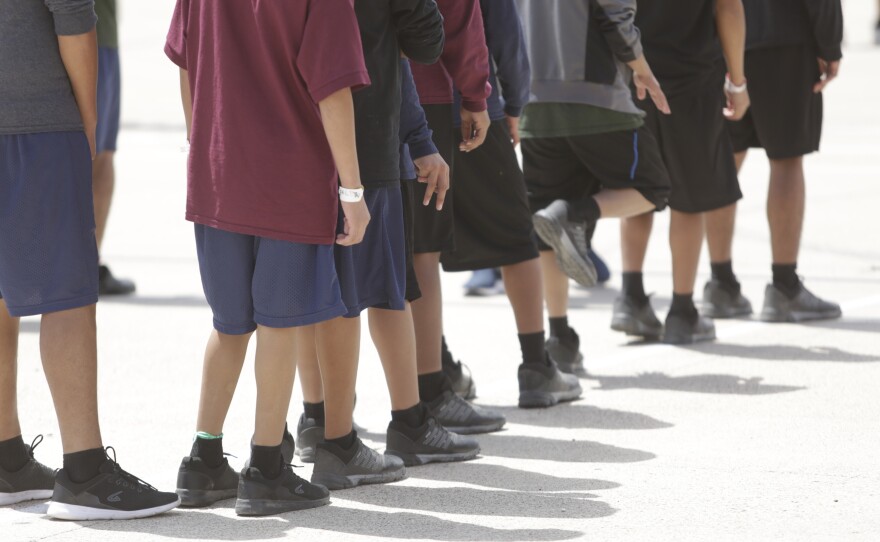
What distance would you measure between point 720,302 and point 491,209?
93.1 inches

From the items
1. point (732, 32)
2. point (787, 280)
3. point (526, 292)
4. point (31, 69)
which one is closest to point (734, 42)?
point (732, 32)

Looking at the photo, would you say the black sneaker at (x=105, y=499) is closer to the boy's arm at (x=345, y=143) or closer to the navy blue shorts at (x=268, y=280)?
the navy blue shorts at (x=268, y=280)

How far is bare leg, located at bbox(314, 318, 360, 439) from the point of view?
4621 millimetres

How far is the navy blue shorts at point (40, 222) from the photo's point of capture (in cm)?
425

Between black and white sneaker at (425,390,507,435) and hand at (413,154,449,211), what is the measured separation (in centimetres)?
87

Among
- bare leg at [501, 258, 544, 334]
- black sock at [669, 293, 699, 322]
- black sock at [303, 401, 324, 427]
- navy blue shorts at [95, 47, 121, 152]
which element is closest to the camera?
black sock at [303, 401, 324, 427]

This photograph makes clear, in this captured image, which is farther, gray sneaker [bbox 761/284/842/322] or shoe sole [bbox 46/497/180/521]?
gray sneaker [bbox 761/284/842/322]

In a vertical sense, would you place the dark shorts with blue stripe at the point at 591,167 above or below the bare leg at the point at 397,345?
above

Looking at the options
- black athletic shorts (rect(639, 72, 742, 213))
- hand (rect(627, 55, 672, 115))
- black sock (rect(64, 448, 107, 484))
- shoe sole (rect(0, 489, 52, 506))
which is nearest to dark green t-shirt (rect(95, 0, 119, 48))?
black athletic shorts (rect(639, 72, 742, 213))

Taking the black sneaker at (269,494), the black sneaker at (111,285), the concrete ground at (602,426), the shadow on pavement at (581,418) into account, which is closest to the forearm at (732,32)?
the concrete ground at (602,426)

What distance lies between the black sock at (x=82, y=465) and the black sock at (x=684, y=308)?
3.41 metres

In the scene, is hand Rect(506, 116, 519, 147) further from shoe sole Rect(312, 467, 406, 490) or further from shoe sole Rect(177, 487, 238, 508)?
shoe sole Rect(177, 487, 238, 508)

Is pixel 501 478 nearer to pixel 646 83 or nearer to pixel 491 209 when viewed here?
pixel 491 209

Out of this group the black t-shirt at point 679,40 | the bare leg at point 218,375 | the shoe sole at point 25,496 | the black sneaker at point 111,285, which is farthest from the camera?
the black sneaker at point 111,285
